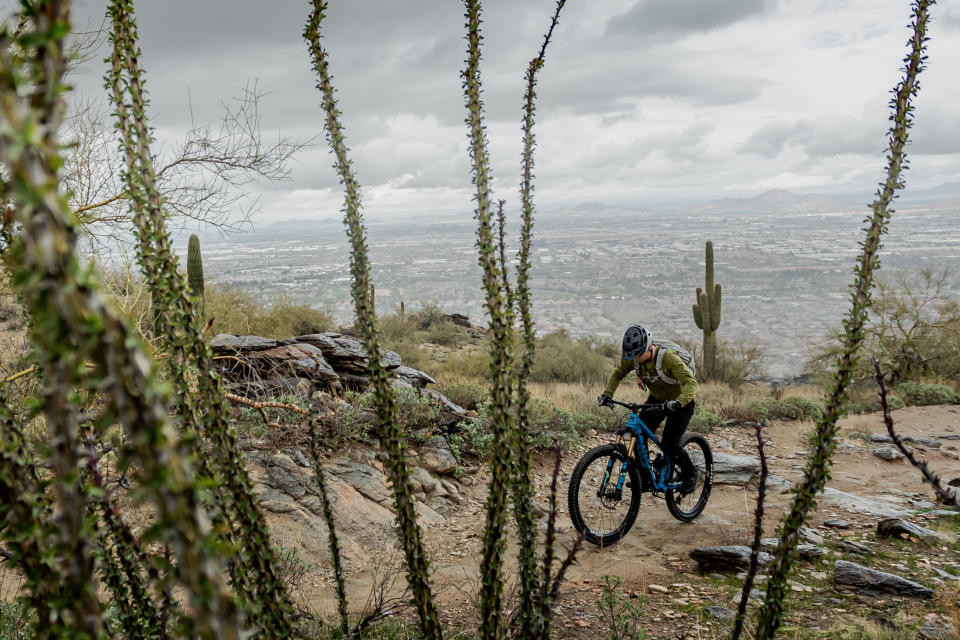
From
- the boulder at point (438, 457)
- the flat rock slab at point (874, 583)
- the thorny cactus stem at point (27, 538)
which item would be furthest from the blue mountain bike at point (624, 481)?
the thorny cactus stem at point (27, 538)

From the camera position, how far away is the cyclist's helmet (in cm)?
602

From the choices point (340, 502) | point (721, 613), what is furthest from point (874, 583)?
point (340, 502)

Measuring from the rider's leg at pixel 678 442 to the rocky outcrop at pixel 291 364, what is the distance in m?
3.57

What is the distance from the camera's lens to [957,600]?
168 inches

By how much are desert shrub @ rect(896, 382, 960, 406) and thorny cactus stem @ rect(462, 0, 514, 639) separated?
1523cm

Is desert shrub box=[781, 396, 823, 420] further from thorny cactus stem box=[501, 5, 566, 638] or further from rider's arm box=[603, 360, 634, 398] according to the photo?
thorny cactus stem box=[501, 5, 566, 638]

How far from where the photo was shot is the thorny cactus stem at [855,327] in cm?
257

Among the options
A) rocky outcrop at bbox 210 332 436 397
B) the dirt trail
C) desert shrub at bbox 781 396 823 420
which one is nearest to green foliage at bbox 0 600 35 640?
the dirt trail

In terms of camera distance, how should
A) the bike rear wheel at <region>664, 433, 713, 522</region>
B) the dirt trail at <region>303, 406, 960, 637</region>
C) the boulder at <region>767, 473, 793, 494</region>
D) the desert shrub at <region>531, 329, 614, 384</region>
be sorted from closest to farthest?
1. the dirt trail at <region>303, 406, 960, 637</region>
2. the bike rear wheel at <region>664, 433, 713, 522</region>
3. the boulder at <region>767, 473, 793, 494</region>
4. the desert shrub at <region>531, 329, 614, 384</region>

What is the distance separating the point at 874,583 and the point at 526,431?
13.1ft

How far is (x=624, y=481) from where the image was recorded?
6328 mm

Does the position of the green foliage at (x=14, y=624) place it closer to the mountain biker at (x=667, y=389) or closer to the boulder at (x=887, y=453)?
the mountain biker at (x=667, y=389)

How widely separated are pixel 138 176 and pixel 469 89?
1.39 m

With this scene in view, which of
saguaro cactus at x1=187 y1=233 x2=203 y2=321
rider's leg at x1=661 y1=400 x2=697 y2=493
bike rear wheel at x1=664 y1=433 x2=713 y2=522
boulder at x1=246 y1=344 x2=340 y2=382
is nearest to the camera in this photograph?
rider's leg at x1=661 y1=400 x2=697 y2=493
